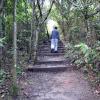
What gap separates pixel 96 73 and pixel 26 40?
7.08 m

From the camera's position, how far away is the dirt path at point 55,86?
780 centimetres

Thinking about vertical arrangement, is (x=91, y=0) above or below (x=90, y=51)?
above

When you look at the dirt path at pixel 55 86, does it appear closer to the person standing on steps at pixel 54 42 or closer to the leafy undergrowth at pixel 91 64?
the leafy undergrowth at pixel 91 64

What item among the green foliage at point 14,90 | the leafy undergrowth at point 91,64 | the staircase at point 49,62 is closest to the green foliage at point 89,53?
the leafy undergrowth at point 91,64

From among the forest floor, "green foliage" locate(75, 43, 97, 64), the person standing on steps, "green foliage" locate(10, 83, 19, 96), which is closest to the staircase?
the forest floor

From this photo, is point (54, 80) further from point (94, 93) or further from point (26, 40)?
point (26, 40)

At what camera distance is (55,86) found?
359 inches

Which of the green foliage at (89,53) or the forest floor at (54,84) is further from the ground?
the green foliage at (89,53)

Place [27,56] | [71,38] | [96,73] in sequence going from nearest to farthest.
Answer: [96,73]
[27,56]
[71,38]

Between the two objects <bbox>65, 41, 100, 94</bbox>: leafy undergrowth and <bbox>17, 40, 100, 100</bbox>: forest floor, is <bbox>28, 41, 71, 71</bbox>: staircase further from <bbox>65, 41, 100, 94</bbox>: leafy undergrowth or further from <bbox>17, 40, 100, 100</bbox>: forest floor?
<bbox>65, 41, 100, 94</bbox>: leafy undergrowth

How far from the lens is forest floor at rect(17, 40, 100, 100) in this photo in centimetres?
784

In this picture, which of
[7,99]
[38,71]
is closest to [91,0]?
[38,71]

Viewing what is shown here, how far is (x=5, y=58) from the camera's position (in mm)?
12086

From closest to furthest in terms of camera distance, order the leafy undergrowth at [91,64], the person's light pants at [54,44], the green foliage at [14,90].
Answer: the green foliage at [14,90] → the leafy undergrowth at [91,64] → the person's light pants at [54,44]
